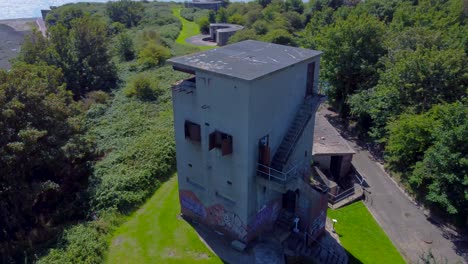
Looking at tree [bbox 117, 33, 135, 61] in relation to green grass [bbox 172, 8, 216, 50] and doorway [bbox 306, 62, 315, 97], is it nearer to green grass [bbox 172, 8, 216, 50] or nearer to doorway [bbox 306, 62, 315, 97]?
green grass [bbox 172, 8, 216, 50]

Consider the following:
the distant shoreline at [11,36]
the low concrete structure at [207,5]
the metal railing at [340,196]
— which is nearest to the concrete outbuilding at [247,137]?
the metal railing at [340,196]

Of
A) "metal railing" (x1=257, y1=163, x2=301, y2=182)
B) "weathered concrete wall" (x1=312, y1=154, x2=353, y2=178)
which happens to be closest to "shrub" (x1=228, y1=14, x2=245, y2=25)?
"weathered concrete wall" (x1=312, y1=154, x2=353, y2=178)

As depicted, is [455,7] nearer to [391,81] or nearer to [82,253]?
[391,81]

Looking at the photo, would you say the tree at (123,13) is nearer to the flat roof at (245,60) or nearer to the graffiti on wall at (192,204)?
the flat roof at (245,60)

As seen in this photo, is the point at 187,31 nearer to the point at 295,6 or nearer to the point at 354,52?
the point at 295,6

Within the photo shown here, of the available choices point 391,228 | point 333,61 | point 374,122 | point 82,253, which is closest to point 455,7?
point 333,61

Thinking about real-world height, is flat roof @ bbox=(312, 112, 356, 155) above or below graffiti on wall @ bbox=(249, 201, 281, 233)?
above

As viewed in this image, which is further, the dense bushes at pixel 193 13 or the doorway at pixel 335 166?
the dense bushes at pixel 193 13

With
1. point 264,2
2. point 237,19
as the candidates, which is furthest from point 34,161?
point 264,2
